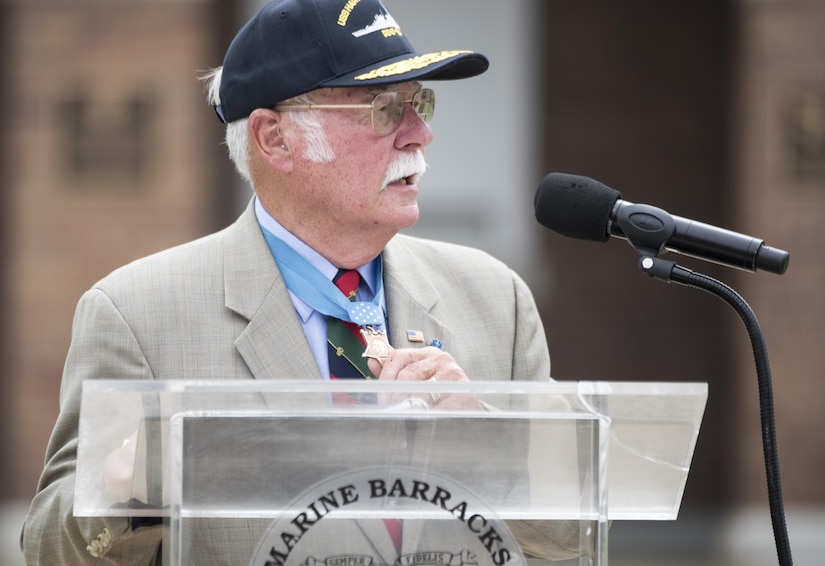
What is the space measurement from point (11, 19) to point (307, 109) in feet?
18.0

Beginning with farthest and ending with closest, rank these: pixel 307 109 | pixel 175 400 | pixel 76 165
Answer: pixel 76 165 → pixel 307 109 → pixel 175 400

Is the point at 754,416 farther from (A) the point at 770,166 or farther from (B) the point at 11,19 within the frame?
(B) the point at 11,19

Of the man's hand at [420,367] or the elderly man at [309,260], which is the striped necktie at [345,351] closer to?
the elderly man at [309,260]

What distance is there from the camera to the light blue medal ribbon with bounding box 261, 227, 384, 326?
253 centimetres

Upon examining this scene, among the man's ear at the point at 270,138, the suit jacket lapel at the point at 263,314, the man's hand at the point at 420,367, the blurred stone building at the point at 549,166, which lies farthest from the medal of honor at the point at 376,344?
the blurred stone building at the point at 549,166

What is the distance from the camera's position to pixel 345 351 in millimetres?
2486

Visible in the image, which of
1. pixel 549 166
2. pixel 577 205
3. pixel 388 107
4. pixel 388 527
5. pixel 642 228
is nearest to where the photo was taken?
pixel 388 527

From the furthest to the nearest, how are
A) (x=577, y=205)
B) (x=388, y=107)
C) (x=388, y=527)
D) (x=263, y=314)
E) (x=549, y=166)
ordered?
(x=549, y=166) → (x=388, y=107) → (x=263, y=314) → (x=577, y=205) → (x=388, y=527)

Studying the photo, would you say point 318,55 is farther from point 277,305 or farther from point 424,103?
point 277,305

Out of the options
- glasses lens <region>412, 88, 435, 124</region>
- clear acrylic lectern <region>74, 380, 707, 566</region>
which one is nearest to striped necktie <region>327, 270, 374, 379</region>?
glasses lens <region>412, 88, 435, 124</region>

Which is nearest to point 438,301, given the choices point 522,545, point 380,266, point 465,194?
point 380,266

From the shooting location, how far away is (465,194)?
7.80 meters

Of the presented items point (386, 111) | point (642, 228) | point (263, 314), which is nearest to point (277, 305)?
point (263, 314)

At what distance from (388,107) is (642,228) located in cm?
80
